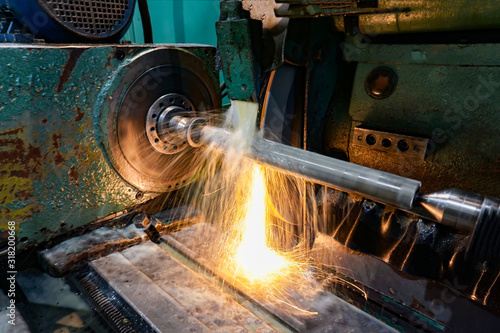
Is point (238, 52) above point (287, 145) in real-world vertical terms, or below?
above

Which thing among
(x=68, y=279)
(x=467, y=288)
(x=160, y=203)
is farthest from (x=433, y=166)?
(x=68, y=279)

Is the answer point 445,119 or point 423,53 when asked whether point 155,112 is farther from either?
point 445,119

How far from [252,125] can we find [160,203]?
3.43 ft

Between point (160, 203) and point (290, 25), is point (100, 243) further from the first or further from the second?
point (290, 25)

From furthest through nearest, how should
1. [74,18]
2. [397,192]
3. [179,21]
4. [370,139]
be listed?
[179,21] → [74,18] → [370,139] → [397,192]

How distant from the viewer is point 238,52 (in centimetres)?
172

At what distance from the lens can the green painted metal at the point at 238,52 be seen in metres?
1.66

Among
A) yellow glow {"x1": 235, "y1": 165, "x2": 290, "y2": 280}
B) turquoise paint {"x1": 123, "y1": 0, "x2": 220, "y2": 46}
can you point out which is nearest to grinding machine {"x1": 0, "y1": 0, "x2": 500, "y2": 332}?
yellow glow {"x1": 235, "y1": 165, "x2": 290, "y2": 280}

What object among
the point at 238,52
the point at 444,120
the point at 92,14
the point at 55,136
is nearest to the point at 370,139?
the point at 444,120

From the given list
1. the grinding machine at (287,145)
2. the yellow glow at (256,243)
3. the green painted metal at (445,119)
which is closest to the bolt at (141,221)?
the grinding machine at (287,145)

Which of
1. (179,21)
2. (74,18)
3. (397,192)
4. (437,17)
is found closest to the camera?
(397,192)

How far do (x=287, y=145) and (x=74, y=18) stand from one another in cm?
162

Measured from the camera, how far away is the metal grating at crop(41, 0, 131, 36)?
6.49ft

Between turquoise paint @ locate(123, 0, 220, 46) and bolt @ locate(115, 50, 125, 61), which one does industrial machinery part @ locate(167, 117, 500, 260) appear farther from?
turquoise paint @ locate(123, 0, 220, 46)
